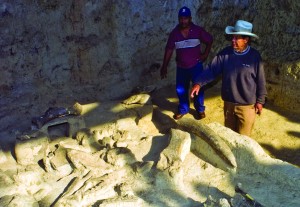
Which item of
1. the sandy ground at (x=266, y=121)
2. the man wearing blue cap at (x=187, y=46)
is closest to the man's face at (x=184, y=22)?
the man wearing blue cap at (x=187, y=46)

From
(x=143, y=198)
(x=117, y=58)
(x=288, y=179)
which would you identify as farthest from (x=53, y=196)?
(x=117, y=58)

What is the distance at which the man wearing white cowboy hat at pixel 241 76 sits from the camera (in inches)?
150

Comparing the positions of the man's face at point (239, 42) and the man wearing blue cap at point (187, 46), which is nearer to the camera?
the man's face at point (239, 42)

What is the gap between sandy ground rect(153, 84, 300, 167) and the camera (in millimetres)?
5004

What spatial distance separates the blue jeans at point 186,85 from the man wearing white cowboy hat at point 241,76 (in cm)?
108

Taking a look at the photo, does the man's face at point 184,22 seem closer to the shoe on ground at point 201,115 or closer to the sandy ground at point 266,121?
the shoe on ground at point 201,115

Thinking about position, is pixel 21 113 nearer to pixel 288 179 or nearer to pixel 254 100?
pixel 254 100

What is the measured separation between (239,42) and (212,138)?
1.04m

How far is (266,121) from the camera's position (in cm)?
557

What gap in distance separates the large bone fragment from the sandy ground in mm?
1668

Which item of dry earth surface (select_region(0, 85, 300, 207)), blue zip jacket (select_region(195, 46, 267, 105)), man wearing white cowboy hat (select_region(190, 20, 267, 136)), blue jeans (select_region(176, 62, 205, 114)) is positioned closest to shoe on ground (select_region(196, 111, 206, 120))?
blue jeans (select_region(176, 62, 205, 114))

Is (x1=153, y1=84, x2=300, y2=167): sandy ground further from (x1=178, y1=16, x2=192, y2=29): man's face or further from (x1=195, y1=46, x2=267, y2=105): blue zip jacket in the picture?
(x1=178, y1=16, x2=192, y2=29): man's face

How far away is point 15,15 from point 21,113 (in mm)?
1405

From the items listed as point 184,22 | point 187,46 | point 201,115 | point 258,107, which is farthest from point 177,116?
point 258,107
